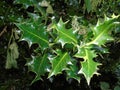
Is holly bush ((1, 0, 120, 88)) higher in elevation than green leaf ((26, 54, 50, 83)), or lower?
higher

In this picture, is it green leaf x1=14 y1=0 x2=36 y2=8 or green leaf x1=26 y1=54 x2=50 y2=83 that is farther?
green leaf x1=14 y1=0 x2=36 y2=8

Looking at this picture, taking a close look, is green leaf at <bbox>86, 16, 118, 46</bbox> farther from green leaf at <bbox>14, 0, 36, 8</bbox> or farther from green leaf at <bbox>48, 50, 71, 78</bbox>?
green leaf at <bbox>14, 0, 36, 8</bbox>

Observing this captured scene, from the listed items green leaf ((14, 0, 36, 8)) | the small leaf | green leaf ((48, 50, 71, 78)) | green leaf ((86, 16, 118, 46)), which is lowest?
the small leaf

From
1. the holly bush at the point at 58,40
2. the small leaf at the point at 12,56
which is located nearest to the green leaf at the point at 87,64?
the holly bush at the point at 58,40

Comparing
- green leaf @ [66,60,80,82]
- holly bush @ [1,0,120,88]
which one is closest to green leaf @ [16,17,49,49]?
holly bush @ [1,0,120,88]

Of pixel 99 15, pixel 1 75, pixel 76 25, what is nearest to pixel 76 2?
pixel 99 15

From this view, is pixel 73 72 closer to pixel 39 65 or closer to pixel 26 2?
pixel 39 65

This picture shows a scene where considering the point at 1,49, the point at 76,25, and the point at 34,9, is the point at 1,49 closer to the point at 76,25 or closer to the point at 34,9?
the point at 34,9
